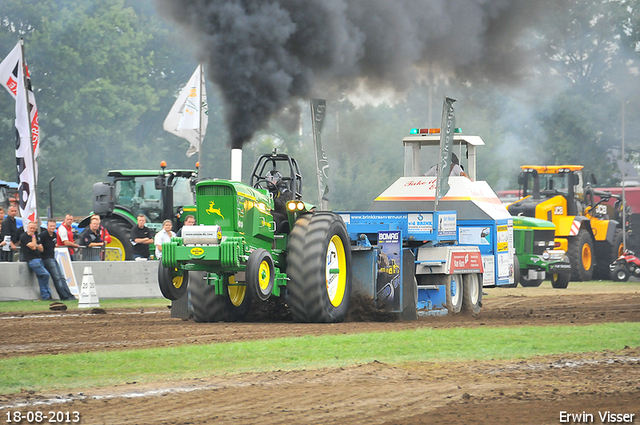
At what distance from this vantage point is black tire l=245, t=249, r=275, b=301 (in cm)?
1009

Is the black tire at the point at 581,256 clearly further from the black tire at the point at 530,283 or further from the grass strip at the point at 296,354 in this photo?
the grass strip at the point at 296,354

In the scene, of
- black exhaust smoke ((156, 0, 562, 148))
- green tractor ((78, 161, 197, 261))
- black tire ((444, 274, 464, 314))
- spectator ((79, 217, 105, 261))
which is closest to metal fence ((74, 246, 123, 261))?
spectator ((79, 217, 105, 261))

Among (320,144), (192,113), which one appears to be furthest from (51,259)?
(192,113)

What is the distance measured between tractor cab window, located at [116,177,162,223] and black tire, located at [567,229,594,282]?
431 inches

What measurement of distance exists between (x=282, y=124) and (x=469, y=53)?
3.82 meters

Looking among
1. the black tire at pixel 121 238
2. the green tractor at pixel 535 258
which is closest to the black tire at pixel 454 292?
the green tractor at pixel 535 258

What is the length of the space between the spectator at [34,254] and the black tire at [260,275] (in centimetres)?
718

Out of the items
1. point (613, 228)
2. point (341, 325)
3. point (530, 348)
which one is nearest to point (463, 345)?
point (530, 348)

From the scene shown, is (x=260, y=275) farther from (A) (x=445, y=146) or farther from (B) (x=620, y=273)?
(B) (x=620, y=273)

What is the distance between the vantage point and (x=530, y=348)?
9.02 metres

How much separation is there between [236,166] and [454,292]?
402 cm

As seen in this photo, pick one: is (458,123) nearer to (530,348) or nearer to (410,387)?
(530,348)

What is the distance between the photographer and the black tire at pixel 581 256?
2483 centimetres

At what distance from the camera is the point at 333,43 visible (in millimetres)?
14016
